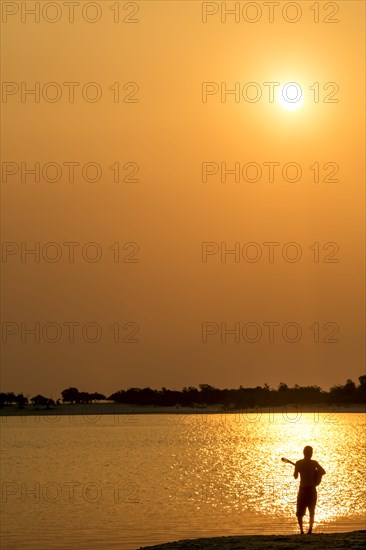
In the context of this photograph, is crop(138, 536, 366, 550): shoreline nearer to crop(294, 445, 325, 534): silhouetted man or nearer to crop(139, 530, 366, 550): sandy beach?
crop(139, 530, 366, 550): sandy beach

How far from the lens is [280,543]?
28.6 metres

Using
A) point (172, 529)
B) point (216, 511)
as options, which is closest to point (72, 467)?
point (216, 511)

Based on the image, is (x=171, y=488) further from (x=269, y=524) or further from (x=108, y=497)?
(x=269, y=524)

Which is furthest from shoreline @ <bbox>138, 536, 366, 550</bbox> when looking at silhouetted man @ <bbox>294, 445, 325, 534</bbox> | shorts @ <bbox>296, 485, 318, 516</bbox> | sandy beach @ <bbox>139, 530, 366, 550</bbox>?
silhouetted man @ <bbox>294, 445, 325, 534</bbox>

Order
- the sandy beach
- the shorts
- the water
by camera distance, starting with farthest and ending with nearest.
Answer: the water, the shorts, the sandy beach

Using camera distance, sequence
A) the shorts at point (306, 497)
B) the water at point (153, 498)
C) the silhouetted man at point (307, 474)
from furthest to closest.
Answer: the water at point (153, 498), the shorts at point (306, 497), the silhouetted man at point (307, 474)

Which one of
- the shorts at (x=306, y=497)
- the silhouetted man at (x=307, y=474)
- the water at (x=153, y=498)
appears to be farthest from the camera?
the water at (x=153, y=498)

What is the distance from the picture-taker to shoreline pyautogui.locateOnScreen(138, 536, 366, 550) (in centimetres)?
2747

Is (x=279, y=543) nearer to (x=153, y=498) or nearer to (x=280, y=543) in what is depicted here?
(x=280, y=543)

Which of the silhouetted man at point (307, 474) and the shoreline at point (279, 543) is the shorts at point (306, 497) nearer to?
the silhouetted man at point (307, 474)

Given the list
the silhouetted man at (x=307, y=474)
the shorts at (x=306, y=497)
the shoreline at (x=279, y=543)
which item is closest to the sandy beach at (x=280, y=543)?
the shoreline at (x=279, y=543)

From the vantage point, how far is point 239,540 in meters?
30.8

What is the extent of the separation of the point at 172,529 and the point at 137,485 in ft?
71.6

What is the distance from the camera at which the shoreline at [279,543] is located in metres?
27.5
